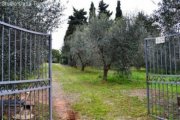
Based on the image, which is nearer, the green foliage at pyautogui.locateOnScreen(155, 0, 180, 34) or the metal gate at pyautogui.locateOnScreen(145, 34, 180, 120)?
the metal gate at pyautogui.locateOnScreen(145, 34, 180, 120)

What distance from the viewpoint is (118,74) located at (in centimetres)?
2664

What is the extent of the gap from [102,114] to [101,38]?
1456 cm

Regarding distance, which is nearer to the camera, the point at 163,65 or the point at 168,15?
the point at 163,65

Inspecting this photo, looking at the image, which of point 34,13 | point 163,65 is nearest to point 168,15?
point 163,65

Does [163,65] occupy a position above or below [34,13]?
below

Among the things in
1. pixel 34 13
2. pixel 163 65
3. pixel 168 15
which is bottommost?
pixel 163 65

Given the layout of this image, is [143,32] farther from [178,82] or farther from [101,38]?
[178,82]

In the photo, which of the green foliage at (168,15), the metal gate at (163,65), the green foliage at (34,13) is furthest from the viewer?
the green foliage at (168,15)

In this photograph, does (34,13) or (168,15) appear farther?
(168,15)

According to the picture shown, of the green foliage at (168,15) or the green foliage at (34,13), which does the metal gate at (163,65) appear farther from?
the green foliage at (34,13)

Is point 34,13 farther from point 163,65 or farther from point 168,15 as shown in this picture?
point 168,15

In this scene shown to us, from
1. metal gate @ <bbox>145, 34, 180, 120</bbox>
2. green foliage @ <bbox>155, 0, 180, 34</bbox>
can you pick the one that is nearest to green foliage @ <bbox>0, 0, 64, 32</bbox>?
metal gate @ <bbox>145, 34, 180, 120</bbox>

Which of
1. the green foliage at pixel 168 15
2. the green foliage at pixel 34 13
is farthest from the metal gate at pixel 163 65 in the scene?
the green foliage at pixel 34 13

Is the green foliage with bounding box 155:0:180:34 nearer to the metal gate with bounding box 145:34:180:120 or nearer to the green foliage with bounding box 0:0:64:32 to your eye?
the metal gate with bounding box 145:34:180:120
